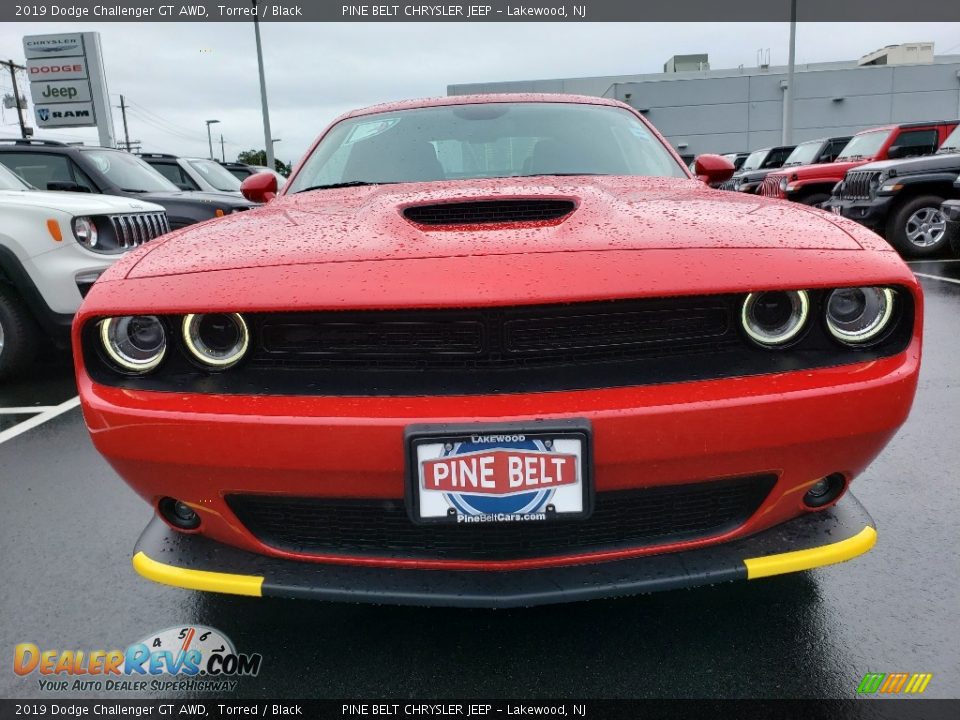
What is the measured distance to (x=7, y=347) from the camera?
443 cm

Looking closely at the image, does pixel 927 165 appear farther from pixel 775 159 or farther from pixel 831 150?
pixel 775 159

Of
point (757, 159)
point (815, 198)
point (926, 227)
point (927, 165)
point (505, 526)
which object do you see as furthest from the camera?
point (757, 159)

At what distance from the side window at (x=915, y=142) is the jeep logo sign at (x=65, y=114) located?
69.6 ft

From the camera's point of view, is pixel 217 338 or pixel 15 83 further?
pixel 15 83

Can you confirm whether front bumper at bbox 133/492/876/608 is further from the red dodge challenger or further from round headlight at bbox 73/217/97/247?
round headlight at bbox 73/217/97/247

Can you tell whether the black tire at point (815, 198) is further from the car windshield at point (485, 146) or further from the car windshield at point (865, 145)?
the car windshield at point (485, 146)

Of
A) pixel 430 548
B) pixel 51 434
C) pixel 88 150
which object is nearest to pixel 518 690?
pixel 430 548

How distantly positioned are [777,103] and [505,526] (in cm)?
4037

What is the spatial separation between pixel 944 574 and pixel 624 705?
1.09m

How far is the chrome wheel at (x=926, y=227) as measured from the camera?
29.1 feet

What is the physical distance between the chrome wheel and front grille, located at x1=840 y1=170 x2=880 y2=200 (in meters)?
0.61

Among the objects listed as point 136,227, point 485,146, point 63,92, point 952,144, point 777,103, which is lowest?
point 136,227

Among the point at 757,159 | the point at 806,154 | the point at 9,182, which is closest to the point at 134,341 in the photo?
the point at 9,182

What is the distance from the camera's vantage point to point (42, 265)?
4.31 meters
